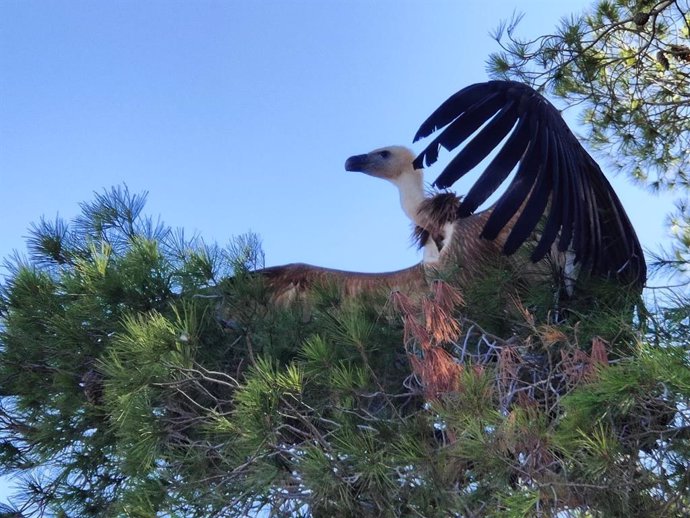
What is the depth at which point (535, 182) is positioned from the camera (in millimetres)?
2508

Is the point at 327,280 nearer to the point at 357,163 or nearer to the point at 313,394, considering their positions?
the point at 313,394

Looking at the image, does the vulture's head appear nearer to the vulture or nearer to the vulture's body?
the vulture's body

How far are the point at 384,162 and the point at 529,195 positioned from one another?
1908mm

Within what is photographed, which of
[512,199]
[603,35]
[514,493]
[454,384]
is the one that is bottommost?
[514,493]

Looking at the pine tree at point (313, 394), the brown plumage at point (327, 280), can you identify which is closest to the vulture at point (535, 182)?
the pine tree at point (313, 394)

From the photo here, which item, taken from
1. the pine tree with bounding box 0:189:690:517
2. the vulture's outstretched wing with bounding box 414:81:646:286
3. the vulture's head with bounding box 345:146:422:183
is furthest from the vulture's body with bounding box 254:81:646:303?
the vulture's head with bounding box 345:146:422:183

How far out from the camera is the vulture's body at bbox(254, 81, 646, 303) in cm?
241

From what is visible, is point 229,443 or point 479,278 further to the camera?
point 479,278

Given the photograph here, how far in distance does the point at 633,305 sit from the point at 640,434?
2.55 feet

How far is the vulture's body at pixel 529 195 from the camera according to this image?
2412 millimetres

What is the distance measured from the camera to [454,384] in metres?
1.84

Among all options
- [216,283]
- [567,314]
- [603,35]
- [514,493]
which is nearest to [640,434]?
[514,493]

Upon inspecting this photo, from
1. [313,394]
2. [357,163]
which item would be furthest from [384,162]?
[313,394]

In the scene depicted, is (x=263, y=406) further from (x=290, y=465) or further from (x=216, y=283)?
(x=216, y=283)
